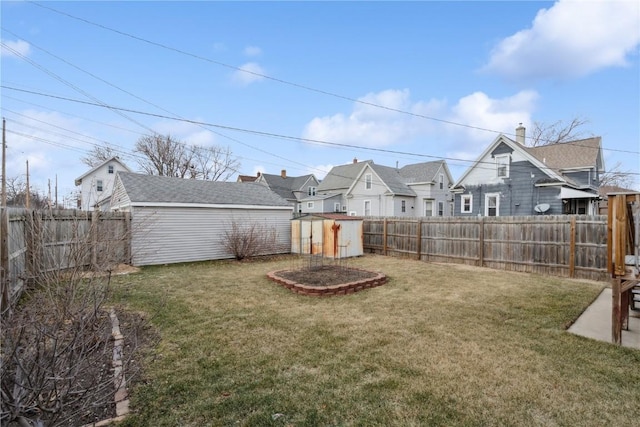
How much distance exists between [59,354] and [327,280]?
577 centimetres

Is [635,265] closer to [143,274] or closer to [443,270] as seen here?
[443,270]

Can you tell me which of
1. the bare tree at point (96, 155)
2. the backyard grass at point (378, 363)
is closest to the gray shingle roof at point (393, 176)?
the backyard grass at point (378, 363)

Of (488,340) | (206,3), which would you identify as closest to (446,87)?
(206,3)

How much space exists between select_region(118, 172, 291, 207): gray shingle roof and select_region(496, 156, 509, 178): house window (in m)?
12.2

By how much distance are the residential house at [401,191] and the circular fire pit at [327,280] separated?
17138 mm

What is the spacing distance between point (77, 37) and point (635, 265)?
14.9 meters

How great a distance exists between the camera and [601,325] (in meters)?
4.87

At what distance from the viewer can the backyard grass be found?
2703mm

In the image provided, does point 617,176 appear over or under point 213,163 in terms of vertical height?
under

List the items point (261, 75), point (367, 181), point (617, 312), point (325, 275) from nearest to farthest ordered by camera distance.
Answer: point (617, 312)
point (325, 275)
point (261, 75)
point (367, 181)

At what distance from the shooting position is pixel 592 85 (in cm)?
1318

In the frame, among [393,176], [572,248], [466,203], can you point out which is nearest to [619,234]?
[572,248]

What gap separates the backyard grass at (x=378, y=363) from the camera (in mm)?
2703

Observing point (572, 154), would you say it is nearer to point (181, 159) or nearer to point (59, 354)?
point (59, 354)
